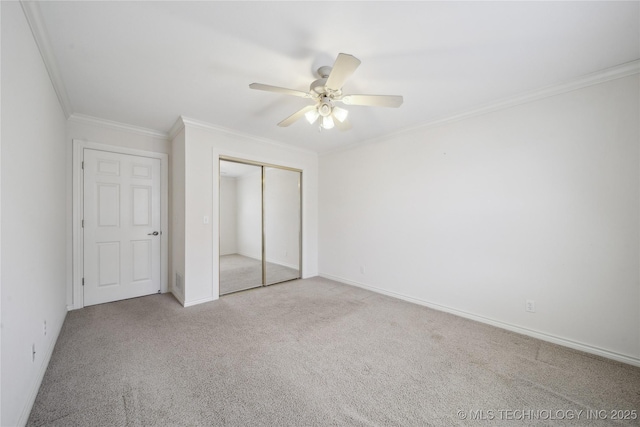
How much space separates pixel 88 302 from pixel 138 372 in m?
1.92

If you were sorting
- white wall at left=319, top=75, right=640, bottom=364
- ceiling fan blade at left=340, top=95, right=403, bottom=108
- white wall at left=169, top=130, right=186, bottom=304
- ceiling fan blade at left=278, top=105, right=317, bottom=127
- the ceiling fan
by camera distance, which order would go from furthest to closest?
1. white wall at left=169, top=130, right=186, bottom=304
2. ceiling fan blade at left=278, top=105, right=317, bottom=127
3. white wall at left=319, top=75, right=640, bottom=364
4. ceiling fan blade at left=340, top=95, right=403, bottom=108
5. the ceiling fan

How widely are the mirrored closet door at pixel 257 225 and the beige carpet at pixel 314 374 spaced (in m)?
1.04

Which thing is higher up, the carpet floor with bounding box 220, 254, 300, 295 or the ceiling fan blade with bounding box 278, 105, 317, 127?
the ceiling fan blade with bounding box 278, 105, 317, 127

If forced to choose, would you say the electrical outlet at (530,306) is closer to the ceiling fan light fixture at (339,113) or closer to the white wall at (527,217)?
the white wall at (527,217)

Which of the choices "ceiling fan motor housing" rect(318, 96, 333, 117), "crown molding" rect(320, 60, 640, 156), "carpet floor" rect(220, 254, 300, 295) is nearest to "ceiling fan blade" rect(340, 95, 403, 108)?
"ceiling fan motor housing" rect(318, 96, 333, 117)

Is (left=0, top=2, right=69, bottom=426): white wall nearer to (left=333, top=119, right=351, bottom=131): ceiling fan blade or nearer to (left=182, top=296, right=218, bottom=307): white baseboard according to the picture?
(left=182, top=296, right=218, bottom=307): white baseboard

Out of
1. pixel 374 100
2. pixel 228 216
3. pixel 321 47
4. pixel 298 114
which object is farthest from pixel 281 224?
pixel 321 47

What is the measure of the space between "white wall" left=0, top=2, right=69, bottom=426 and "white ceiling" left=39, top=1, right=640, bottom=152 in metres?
0.32

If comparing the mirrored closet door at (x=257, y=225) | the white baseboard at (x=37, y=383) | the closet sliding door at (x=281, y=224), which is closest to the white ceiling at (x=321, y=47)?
the mirrored closet door at (x=257, y=225)

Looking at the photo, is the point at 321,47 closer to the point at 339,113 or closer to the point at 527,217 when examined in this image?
the point at 339,113

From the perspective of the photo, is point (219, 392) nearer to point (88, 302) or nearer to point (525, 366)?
point (525, 366)

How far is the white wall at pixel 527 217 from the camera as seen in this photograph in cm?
203

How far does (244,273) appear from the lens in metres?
3.86

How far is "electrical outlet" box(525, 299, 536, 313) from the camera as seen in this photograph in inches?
94.8
